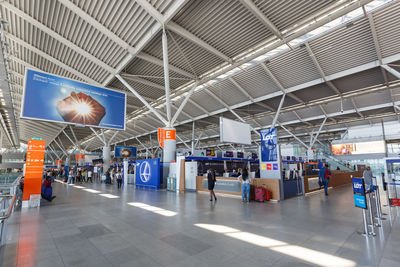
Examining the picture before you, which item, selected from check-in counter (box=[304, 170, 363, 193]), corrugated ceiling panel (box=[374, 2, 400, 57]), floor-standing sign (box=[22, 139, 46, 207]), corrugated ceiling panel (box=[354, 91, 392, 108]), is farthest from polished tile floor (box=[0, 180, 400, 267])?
corrugated ceiling panel (box=[354, 91, 392, 108])

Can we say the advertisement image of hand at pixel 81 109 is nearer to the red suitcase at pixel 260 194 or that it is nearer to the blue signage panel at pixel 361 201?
the red suitcase at pixel 260 194

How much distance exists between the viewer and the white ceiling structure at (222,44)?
9836mm

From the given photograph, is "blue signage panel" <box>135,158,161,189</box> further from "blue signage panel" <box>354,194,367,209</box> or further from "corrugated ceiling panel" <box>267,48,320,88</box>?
"blue signage panel" <box>354,194,367,209</box>

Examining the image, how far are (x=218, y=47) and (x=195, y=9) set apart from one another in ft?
9.86

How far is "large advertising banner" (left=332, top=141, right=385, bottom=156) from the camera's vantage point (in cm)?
2538

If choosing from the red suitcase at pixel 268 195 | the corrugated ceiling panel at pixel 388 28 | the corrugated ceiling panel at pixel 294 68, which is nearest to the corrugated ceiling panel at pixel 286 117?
the corrugated ceiling panel at pixel 294 68

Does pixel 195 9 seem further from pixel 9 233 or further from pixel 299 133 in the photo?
pixel 299 133

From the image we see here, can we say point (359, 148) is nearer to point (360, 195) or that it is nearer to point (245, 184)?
point (245, 184)

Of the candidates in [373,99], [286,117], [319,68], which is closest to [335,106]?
[373,99]

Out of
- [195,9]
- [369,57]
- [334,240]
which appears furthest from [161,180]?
[369,57]

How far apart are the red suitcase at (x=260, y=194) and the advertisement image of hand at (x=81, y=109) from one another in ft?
30.5

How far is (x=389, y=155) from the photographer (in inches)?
1013

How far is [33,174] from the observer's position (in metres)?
8.25

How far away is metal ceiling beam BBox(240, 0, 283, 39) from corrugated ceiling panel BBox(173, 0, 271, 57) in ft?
1.74
